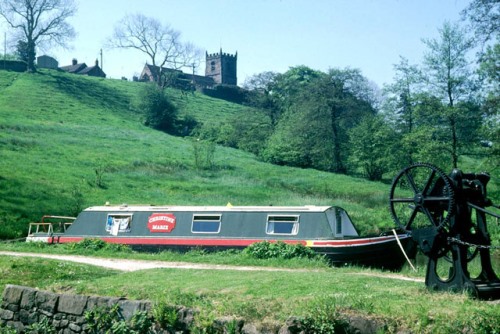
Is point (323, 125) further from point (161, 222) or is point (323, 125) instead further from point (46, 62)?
point (46, 62)

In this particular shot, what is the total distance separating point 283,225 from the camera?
1869cm

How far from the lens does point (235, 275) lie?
37.7ft

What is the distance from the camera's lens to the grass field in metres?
8.33

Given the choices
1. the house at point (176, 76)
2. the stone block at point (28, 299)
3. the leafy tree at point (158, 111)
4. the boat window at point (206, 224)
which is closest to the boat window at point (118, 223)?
the boat window at point (206, 224)

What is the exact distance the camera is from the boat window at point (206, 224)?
63.6 feet

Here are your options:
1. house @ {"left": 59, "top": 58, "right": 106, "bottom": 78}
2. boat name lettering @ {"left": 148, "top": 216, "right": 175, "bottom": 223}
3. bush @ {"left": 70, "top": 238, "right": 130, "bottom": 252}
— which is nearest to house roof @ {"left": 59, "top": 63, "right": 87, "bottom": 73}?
house @ {"left": 59, "top": 58, "right": 106, "bottom": 78}

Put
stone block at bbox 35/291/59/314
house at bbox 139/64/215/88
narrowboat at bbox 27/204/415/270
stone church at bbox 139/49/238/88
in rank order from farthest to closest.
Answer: stone church at bbox 139/49/238/88 → house at bbox 139/64/215/88 → narrowboat at bbox 27/204/415/270 → stone block at bbox 35/291/59/314

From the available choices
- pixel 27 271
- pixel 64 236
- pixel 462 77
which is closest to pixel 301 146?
pixel 462 77

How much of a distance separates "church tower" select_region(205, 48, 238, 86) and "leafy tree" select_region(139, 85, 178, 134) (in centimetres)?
5184

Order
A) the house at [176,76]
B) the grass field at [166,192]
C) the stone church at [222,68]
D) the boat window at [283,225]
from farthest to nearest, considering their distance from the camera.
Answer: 1. the stone church at [222,68]
2. the house at [176,76]
3. the boat window at [283,225]
4. the grass field at [166,192]

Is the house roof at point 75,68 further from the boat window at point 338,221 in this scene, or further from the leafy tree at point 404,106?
the boat window at point 338,221

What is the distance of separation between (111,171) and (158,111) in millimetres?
27394

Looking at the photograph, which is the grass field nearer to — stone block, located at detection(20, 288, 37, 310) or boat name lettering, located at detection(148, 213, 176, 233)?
stone block, located at detection(20, 288, 37, 310)

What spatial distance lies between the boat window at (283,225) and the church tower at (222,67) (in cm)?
10169
